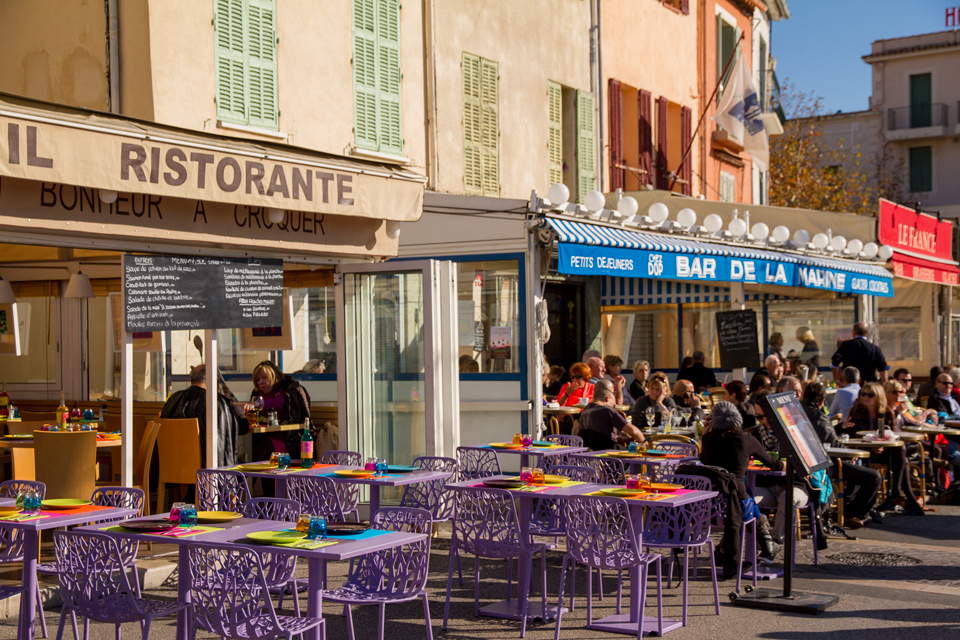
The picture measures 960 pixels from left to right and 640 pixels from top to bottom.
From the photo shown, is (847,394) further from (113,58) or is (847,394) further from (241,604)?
(241,604)

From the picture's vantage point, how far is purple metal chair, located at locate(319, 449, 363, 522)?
7.76 m

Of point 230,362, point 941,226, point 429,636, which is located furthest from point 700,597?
point 941,226

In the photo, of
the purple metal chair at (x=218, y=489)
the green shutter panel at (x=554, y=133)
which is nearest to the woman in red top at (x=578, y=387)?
the green shutter panel at (x=554, y=133)

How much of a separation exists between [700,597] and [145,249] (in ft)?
13.9

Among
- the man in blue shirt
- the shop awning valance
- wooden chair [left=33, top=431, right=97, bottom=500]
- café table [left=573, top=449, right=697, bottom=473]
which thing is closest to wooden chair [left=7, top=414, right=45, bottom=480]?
wooden chair [left=33, top=431, right=97, bottom=500]

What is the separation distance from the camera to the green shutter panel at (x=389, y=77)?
12.4 meters

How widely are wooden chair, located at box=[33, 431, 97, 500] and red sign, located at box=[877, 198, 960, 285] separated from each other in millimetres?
12787

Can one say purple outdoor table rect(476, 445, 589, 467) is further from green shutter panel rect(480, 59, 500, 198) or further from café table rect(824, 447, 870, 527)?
Result: green shutter panel rect(480, 59, 500, 198)

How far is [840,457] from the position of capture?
30.9 ft

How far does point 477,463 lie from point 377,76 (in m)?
5.23

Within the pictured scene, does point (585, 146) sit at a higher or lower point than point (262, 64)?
lower

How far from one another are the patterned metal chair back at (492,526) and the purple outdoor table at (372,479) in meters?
0.75

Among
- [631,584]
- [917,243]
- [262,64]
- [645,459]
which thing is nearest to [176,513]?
[631,584]

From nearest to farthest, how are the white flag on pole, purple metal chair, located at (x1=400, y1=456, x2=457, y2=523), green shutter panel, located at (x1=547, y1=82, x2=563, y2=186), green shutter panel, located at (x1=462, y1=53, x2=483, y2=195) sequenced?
purple metal chair, located at (x1=400, y1=456, x2=457, y2=523)
green shutter panel, located at (x1=462, y1=53, x2=483, y2=195)
green shutter panel, located at (x1=547, y1=82, x2=563, y2=186)
the white flag on pole
